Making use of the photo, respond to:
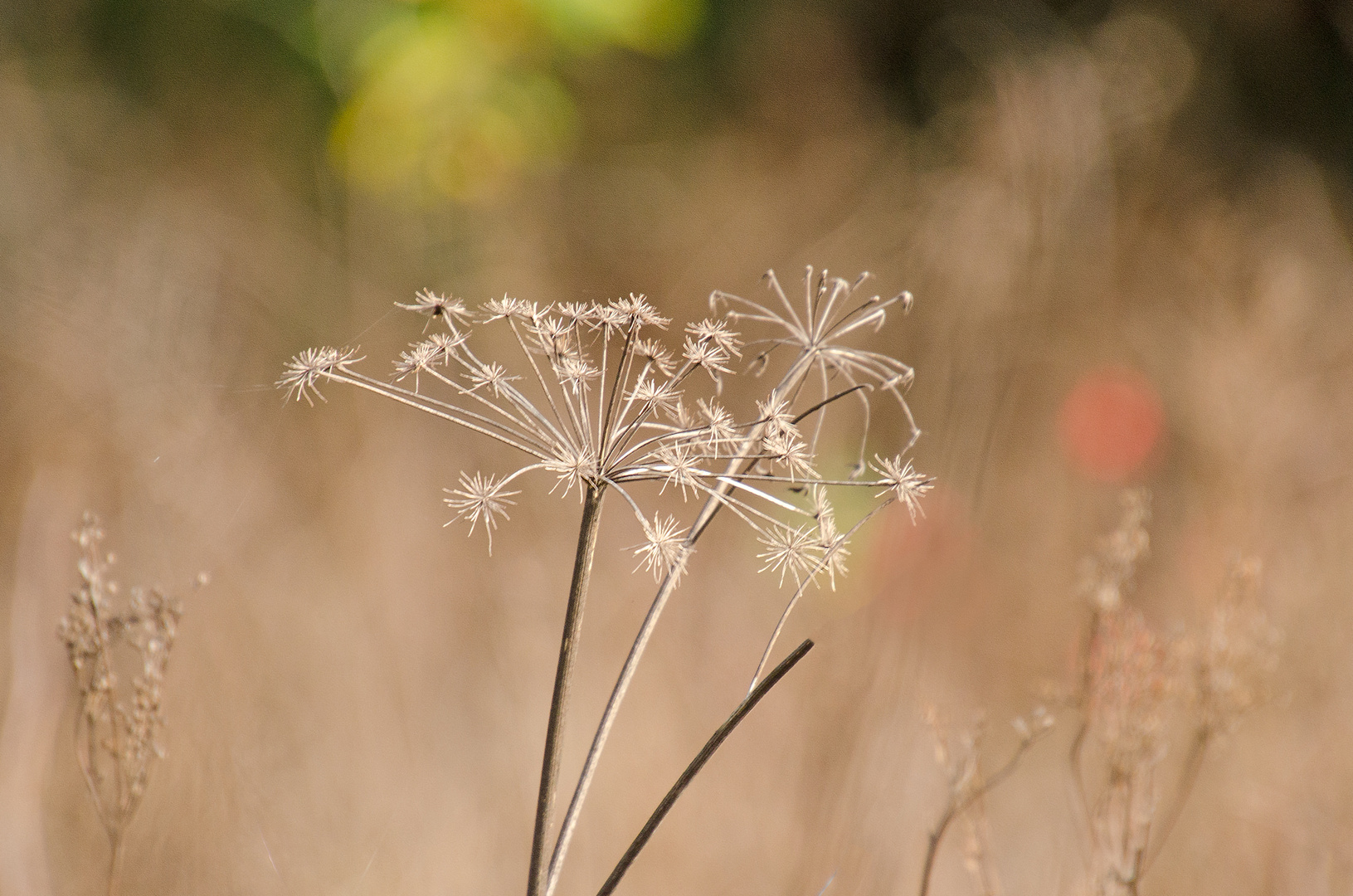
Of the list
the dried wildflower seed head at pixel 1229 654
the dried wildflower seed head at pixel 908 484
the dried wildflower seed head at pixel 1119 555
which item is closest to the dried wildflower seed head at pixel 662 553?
the dried wildflower seed head at pixel 908 484

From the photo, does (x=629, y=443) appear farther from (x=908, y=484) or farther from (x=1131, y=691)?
(x=1131, y=691)

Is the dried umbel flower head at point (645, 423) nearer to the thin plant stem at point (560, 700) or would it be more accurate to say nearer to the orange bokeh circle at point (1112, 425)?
the thin plant stem at point (560, 700)

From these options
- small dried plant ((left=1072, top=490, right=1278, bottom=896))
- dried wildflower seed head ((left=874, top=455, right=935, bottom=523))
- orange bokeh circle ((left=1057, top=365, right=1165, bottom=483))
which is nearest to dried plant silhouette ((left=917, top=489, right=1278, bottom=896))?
small dried plant ((left=1072, top=490, right=1278, bottom=896))

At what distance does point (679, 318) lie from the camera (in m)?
3.38

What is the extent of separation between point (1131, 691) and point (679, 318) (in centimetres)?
270

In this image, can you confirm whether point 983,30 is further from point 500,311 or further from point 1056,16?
point 500,311

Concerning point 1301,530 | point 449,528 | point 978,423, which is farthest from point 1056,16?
point 449,528

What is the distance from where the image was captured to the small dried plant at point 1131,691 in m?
0.84

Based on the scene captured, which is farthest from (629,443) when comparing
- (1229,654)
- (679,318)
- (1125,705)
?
(679,318)

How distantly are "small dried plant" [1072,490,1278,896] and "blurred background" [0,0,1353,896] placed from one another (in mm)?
63

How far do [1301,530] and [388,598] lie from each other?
2.42 m

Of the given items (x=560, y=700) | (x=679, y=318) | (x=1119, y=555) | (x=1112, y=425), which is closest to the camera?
(x=560, y=700)

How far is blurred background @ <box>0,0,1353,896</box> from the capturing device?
135cm

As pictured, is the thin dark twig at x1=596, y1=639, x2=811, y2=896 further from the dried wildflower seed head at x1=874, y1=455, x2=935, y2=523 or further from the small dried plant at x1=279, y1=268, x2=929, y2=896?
the dried wildflower seed head at x1=874, y1=455, x2=935, y2=523
